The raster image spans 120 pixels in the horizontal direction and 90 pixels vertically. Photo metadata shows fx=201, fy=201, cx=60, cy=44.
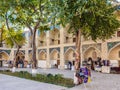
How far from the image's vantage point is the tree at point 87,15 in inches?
436

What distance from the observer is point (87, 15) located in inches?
462

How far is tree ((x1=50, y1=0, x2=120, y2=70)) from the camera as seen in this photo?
36.4 ft

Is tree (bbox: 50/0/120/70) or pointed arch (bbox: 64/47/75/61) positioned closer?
tree (bbox: 50/0/120/70)

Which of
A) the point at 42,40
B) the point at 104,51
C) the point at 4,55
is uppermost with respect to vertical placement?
the point at 42,40

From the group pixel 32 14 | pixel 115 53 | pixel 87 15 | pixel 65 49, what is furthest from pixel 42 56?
pixel 87 15

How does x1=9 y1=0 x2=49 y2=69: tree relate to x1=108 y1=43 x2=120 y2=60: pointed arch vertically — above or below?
above

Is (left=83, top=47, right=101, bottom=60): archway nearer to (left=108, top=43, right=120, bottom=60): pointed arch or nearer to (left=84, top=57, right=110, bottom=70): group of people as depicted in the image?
(left=84, top=57, right=110, bottom=70): group of people

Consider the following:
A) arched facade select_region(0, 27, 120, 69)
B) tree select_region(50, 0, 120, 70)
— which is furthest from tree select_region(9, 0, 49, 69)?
arched facade select_region(0, 27, 120, 69)

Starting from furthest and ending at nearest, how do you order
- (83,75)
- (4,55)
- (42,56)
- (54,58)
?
(4,55) < (42,56) < (54,58) < (83,75)

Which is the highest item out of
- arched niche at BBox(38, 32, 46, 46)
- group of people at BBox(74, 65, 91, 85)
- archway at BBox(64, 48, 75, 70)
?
arched niche at BBox(38, 32, 46, 46)

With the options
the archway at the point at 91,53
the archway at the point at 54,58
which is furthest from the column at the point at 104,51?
→ the archway at the point at 54,58

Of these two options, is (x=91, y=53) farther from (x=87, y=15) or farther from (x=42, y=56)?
(x=87, y=15)

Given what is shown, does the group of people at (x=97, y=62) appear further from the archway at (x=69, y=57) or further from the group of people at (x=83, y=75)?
the group of people at (x=83, y=75)

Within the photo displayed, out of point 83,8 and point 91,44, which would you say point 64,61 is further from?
point 83,8
